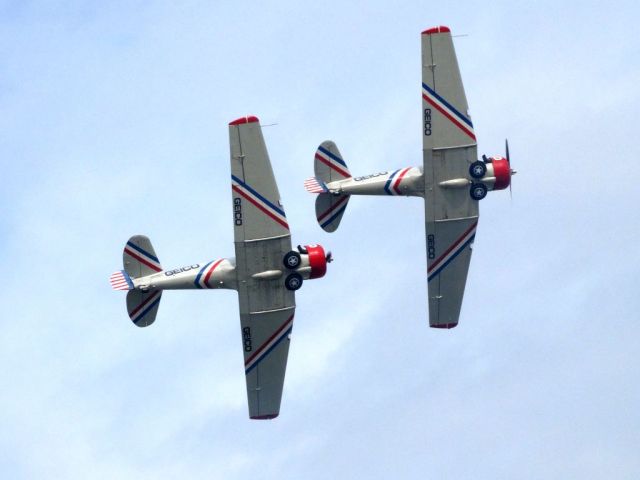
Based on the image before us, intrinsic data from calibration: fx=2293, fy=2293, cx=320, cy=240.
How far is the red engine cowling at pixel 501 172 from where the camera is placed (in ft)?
387

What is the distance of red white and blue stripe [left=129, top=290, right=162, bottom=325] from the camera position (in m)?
115

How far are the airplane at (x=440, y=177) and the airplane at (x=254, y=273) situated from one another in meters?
4.61

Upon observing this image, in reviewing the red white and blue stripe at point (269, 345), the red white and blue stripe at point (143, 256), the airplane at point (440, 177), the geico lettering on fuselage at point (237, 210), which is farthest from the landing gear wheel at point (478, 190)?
the red white and blue stripe at point (143, 256)

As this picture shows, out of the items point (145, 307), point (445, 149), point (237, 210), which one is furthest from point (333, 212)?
point (145, 307)

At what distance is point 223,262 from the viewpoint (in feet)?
376

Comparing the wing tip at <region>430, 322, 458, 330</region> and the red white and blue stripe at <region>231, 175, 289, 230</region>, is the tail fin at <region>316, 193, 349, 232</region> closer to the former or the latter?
the red white and blue stripe at <region>231, 175, 289, 230</region>

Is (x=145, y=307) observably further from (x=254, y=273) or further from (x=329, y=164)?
(x=329, y=164)

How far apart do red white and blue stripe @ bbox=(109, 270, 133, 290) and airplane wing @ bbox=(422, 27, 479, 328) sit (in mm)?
15822

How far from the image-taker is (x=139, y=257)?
114562 mm

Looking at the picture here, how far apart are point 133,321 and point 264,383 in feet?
24.8

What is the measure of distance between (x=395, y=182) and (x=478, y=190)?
4.26 metres

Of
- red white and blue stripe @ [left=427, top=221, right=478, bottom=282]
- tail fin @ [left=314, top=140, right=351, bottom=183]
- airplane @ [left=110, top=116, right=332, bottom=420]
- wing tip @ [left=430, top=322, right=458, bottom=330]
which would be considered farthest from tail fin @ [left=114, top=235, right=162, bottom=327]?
wing tip @ [left=430, top=322, right=458, bottom=330]

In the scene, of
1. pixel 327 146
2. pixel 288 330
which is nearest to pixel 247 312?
pixel 288 330

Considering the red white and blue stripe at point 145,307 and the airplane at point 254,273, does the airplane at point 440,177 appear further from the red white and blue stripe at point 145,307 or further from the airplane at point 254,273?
the red white and blue stripe at point 145,307
